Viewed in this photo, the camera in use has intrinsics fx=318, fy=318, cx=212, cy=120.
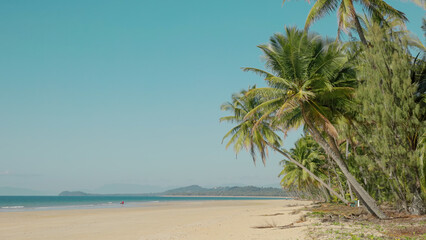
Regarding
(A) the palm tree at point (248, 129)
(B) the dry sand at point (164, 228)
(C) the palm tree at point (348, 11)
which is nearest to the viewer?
(B) the dry sand at point (164, 228)

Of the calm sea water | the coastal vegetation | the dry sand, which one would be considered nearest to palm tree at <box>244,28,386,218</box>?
the coastal vegetation

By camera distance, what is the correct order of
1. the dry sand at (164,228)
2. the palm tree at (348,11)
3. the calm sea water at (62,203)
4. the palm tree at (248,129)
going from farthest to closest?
the calm sea water at (62,203), the palm tree at (248,129), the palm tree at (348,11), the dry sand at (164,228)

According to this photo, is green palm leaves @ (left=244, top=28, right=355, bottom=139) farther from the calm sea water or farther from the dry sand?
the calm sea water

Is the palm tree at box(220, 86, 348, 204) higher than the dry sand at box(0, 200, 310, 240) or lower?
higher

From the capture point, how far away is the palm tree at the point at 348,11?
13109 mm

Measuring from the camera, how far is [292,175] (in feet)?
115


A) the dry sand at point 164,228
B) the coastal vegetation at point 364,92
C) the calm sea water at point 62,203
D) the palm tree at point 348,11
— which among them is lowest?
the dry sand at point 164,228

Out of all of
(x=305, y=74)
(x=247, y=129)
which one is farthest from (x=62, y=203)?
(x=305, y=74)

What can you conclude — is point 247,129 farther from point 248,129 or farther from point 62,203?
point 62,203

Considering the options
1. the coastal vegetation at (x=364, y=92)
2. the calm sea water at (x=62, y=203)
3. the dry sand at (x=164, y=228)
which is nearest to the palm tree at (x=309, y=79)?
the coastal vegetation at (x=364, y=92)

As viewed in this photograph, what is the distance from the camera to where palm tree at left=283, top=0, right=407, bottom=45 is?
43.0 feet

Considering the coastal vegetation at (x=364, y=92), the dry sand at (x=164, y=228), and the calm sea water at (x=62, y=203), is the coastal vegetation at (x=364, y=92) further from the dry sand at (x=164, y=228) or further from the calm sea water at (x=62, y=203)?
the calm sea water at (x=62, y=203)

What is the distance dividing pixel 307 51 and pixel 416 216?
7.85m

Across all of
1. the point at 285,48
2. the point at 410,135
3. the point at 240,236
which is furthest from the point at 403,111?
the point at 240,236
